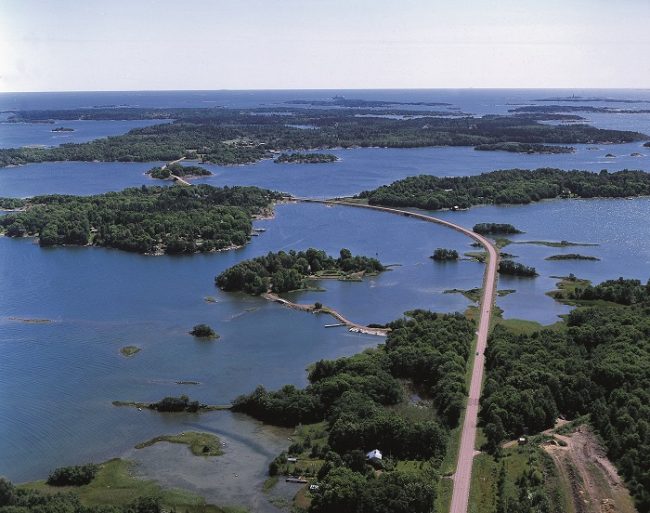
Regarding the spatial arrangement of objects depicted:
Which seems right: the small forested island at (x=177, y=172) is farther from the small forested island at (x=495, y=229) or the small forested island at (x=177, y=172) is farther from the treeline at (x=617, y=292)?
the treeline at (x=617, y=292)

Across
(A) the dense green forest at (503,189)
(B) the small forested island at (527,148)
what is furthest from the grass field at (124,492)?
(B) the small forested island at (527,148)

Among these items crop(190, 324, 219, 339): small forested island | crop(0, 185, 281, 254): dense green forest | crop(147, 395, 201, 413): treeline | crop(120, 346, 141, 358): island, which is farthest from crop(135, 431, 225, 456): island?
crop(0, 185, 281, 254): dense green forest

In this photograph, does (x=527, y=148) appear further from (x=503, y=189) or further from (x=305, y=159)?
(x=503, y=189)

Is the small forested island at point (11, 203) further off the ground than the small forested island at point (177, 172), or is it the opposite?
the small forested island at point (177, 172)

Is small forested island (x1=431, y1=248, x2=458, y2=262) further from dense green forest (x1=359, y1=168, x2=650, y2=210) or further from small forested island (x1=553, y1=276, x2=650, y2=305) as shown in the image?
dense green forest (x1=359, y1=168, x2=650, y2=210)

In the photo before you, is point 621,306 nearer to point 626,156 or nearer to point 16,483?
point 16,483

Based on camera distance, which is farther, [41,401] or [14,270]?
[14,270]

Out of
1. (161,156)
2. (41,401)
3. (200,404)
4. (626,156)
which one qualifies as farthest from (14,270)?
(626,156)
